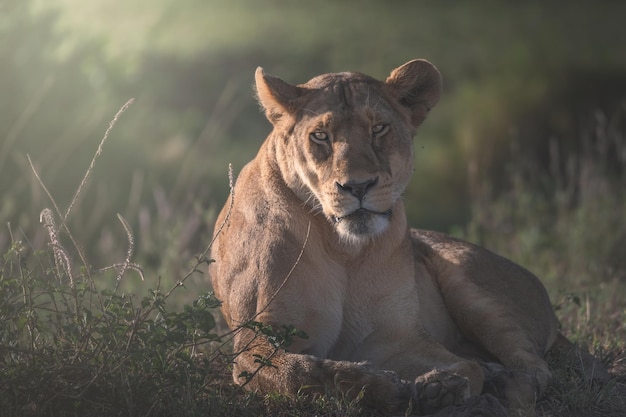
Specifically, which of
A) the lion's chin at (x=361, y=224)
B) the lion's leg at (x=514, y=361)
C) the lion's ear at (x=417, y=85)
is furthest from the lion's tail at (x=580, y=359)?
the lion's ear at (x=417, y=85)

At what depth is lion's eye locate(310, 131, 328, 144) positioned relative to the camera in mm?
4875

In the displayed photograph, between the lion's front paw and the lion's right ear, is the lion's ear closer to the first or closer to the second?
the lion's right ear

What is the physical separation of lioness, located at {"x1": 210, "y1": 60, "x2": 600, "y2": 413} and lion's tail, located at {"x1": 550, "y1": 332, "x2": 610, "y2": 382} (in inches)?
Result: 1.8

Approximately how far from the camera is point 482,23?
23500 mm

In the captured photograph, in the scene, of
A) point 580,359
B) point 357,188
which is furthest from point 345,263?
point 580,359

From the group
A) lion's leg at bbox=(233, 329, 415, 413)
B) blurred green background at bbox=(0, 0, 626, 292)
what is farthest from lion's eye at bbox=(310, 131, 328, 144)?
lion's leg at bbox=(233, 329, 415, 413)

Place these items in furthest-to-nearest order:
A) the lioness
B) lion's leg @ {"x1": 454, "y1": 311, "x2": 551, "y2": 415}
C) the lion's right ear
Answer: the lion's right ear → lion's leg @ {"x1": 454, "y1": 311, "x2": 551, "y2": 415} → the lioness

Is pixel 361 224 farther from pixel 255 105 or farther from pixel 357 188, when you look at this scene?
pixel 255 105

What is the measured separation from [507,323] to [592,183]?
4.19 meters

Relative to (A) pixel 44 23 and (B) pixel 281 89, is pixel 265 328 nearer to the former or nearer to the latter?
(B) pixel 281 89

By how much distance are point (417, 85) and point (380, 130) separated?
46 centimetres

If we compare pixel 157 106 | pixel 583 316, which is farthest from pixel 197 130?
pixel 583 316

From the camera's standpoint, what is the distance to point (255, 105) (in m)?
18.4

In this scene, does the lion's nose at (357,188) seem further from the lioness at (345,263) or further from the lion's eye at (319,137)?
the lion's eye at (319,137)
